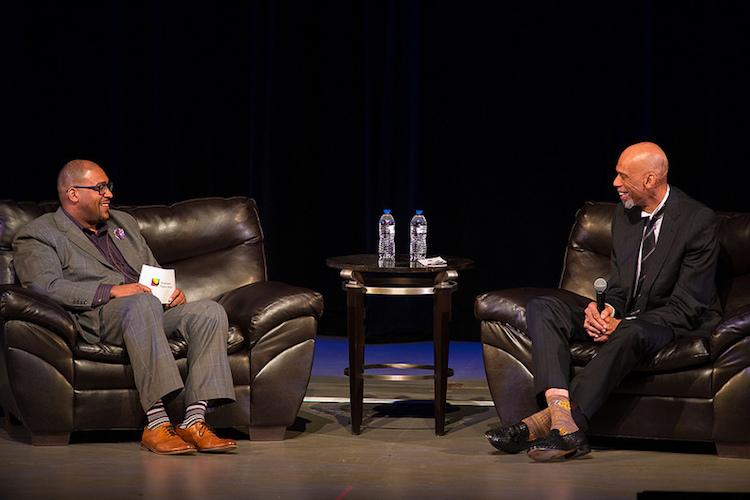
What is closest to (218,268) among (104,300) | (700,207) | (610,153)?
(104,300)

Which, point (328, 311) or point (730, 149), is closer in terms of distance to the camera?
point (730, 149)

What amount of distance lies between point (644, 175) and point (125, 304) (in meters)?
2.14

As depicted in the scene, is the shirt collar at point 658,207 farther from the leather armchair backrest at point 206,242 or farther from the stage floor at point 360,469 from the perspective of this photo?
the leather armchair backrest at point 206,242

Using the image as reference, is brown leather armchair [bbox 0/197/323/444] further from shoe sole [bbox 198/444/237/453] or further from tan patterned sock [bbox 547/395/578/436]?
tan patterned sock [bbox 547/395/578/436]

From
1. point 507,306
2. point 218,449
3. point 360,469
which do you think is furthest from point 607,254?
point 218,449

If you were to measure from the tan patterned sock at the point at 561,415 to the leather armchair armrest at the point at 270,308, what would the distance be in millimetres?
1032

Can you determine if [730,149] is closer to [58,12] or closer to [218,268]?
[218,268]

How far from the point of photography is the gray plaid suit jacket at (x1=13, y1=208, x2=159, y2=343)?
16.7ft

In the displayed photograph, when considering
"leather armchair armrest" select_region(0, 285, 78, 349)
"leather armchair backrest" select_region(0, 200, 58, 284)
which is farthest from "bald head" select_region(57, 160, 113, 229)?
"leather armchair armrest" select_region(0, 285, 78, 349)

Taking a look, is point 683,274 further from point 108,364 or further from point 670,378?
point 108,364

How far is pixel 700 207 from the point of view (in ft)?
16.8

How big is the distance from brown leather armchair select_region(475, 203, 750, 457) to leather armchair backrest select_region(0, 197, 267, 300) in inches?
45.6

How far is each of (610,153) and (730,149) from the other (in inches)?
26.1

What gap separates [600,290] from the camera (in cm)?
479
